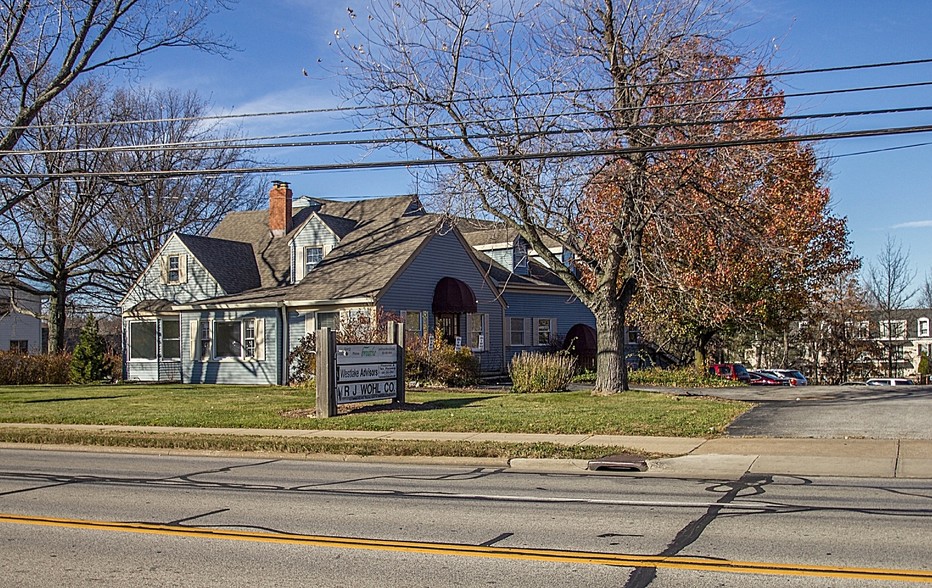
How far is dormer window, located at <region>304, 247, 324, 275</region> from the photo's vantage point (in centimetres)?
3659

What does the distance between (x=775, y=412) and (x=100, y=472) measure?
13487mm

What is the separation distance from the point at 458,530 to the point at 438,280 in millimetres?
26118

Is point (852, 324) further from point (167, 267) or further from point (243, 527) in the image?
point (243, 527)

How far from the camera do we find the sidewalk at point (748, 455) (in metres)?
13.3

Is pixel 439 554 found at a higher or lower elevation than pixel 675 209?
lower

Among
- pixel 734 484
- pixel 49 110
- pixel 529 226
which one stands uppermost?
pixel 49 110

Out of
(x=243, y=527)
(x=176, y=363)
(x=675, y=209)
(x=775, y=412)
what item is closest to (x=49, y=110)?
(x=176, y=363)

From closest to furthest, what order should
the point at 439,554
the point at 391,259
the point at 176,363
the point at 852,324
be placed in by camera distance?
1. the point at 439,554
2. the point at 391,259
3. the point at 176,363
4. the point at 852,324

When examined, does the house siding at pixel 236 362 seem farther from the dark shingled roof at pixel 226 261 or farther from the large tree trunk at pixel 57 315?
the large tree trunk at pixel 57 315

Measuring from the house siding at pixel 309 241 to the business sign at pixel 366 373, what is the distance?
47.6ft

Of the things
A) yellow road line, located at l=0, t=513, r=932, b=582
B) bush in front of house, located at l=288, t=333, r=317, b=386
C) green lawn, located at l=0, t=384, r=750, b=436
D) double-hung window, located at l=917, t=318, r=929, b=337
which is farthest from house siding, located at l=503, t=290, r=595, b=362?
double-hung window, located at l=917, t=318, r=929, b=337

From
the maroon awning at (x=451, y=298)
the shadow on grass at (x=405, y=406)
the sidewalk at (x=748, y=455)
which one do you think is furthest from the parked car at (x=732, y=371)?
the sidewalk at (x=748, y=455)

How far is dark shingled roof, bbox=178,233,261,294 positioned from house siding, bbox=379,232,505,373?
7.55 meters

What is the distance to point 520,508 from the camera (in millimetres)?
10555
